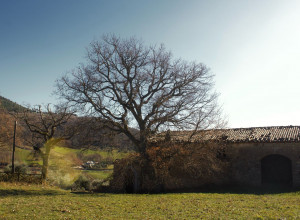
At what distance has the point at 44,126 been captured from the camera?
949 inches

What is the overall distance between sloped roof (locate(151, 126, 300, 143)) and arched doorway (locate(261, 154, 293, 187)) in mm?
1453

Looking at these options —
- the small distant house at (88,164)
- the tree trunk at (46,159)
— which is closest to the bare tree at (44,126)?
the tree trunk at (46,159)

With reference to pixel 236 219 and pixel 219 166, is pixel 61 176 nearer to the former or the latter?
pixel 219 166

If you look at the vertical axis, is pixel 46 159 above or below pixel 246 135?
below

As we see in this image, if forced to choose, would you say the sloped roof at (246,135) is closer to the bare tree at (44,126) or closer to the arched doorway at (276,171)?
the arched doorway at (276,171)

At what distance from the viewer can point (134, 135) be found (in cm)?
1828

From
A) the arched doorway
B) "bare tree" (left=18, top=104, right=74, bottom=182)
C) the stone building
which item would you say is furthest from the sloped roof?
"bare tree" (left=18, top=104, right=74, bottom=182)

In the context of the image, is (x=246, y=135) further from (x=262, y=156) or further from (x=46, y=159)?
(x=46, y=159)

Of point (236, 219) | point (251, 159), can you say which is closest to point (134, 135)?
point (251, 159)

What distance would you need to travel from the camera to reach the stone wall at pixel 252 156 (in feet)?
59.1

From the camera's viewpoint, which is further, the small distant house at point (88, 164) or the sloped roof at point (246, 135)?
the small distant house at point (88, 164)

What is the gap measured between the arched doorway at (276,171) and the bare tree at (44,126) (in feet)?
53.4

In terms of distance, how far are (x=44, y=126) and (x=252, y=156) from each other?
1825 centimetres

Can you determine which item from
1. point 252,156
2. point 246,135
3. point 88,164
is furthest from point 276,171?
point 88,164
